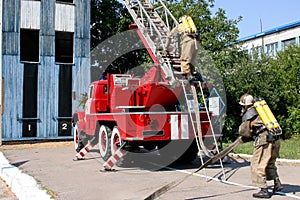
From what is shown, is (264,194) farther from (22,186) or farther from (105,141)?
(105,141)

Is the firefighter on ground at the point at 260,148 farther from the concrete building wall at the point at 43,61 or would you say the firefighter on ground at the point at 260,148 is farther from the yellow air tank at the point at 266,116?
the concrete building wall at the point at 43,61

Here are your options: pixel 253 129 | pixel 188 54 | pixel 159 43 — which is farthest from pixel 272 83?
pixel 253 129

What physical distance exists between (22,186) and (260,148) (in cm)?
461

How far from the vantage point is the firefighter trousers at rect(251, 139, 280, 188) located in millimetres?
7105

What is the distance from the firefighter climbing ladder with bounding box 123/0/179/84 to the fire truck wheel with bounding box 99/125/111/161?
8.23 ft

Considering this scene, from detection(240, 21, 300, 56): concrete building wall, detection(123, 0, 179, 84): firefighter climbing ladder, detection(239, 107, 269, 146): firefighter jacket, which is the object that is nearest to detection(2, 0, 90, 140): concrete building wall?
detection(123, 0, 179, 84): firefighter climbing ladder

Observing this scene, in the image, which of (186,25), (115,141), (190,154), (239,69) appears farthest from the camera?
(239,69)

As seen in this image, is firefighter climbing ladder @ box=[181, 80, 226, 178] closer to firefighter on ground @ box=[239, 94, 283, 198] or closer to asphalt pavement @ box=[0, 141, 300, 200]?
asphalt pavement @ box=[0, 141, 300, 200]

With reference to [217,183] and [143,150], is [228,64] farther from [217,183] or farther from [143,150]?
[217,183]

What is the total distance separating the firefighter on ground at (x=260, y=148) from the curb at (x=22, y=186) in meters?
3.63

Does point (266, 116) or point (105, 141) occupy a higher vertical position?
point (266, 116)

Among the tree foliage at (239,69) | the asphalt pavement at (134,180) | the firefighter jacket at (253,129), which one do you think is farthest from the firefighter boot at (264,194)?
the tree foliage at (239,69)

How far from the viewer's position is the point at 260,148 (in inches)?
285

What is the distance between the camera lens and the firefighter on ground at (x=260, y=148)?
7.11 metres
